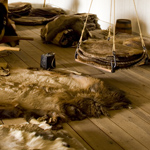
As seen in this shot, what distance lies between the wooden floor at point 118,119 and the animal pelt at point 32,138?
0.16 m

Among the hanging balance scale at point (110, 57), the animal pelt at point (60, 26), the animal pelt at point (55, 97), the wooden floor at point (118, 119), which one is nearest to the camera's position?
the wooden floor at point (118, 119)

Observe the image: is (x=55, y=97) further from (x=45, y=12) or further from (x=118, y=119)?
(x=45, y=12)

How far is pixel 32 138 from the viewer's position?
6.73 feet

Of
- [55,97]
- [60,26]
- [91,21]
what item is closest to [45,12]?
[91,21]

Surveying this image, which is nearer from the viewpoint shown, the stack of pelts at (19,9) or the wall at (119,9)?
the wall at (119,9)

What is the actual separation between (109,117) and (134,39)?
1.84m

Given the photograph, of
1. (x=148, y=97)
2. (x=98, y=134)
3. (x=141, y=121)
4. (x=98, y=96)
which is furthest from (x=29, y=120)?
(x=148, y=97)

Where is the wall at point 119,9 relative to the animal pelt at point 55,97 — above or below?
above

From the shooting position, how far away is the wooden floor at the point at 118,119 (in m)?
2.23

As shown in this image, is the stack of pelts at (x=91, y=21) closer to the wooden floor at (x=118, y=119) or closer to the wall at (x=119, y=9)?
the wall at (x=119, y=9)

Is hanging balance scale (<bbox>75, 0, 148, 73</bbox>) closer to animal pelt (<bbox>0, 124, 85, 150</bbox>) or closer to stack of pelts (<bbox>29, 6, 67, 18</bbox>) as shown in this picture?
animal pelt (<bbox>0, 124, 85, 150</bbox>)

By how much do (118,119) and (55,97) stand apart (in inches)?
23.6

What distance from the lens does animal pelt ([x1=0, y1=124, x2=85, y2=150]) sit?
195cm

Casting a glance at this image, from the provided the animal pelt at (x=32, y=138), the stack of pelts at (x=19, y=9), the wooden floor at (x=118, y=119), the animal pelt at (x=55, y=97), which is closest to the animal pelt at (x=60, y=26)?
the wooden floor at (x=118, y=119)
